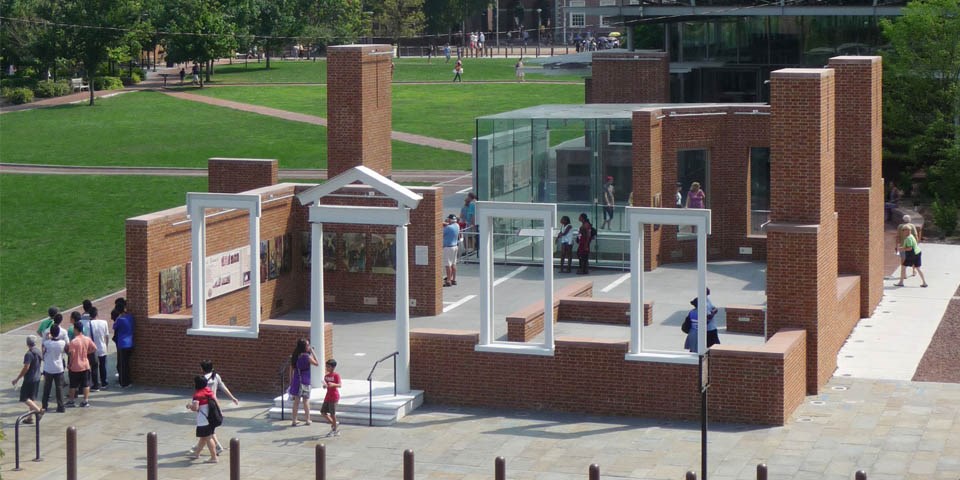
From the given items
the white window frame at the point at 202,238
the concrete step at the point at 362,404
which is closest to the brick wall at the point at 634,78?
the white window frame at the point at 202,238

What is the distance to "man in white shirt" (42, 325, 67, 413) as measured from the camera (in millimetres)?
22938

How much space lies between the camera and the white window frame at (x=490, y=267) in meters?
23.0

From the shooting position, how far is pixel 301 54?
101 meters

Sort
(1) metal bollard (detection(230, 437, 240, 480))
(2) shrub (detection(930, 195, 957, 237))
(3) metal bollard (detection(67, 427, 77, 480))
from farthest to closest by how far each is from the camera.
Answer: (2) shrub (detection(930, 195, 957, 237))
(3) metal bollard (detection(67, 427, 77, 480))
(1) metal bollard (detection(230, 437, 240, 480))

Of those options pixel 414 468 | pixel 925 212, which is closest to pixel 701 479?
pixel 414 468

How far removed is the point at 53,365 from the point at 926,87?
93.8 feet

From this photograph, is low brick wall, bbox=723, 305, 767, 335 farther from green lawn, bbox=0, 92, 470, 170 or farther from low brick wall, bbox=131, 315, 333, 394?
green lawn, bbox=0, 92, 470, 170

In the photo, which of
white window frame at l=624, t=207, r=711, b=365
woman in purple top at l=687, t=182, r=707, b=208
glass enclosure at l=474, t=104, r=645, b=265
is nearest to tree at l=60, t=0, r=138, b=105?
glass enclosure at l=474, t=104, r=645, b=265

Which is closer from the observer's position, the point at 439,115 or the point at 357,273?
the point at 357,273

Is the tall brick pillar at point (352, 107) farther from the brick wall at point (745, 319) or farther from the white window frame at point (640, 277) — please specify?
the white window frame at point (640, 277)

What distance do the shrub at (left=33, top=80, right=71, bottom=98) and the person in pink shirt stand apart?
5796cm

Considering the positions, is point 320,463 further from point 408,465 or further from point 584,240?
point 584,240

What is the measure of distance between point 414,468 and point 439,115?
169 feet

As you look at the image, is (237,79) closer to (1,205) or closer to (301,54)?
(301,54)
